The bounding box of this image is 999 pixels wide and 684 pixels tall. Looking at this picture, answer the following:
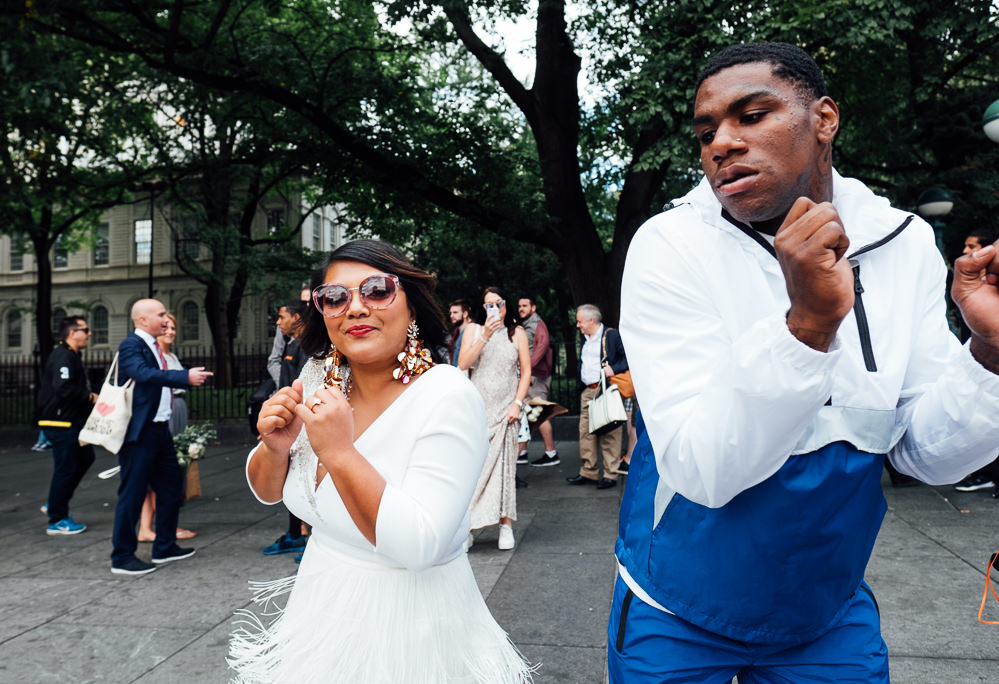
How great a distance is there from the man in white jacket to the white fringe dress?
0.50 meters

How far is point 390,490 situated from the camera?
1622mm

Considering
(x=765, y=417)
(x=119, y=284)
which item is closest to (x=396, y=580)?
(x=765, y=417)

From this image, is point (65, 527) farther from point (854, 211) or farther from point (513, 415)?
point (854, 211)

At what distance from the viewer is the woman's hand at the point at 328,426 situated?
5.23ft

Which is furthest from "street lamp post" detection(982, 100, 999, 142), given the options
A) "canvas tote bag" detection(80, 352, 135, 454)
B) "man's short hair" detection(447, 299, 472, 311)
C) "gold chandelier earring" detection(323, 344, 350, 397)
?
"canvas tote bag" detection(80, 352, 135, 454)

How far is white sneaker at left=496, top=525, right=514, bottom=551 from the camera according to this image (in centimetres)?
569

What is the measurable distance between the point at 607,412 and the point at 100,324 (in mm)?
42008

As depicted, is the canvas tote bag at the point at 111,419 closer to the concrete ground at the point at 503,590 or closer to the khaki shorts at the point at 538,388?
the concrete ground at the point at 503,590

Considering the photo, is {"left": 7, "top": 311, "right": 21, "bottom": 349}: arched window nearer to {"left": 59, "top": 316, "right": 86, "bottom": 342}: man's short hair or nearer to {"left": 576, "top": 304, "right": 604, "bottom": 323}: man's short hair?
{"left": 59, "top": 316, "right": 86, "bottom": 342}: man's short hair

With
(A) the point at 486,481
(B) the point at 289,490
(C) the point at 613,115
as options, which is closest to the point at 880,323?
(B) the point at 289,490

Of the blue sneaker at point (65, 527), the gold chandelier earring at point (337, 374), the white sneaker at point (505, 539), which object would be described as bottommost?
the blue sneaker at point (65, 527)

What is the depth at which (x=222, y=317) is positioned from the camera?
23.6 meters

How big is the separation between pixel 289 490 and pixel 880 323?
4.71 ft

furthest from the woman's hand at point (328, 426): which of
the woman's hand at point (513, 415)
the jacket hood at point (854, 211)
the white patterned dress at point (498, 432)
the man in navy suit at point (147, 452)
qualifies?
the woman's hand at point (513, 415)
